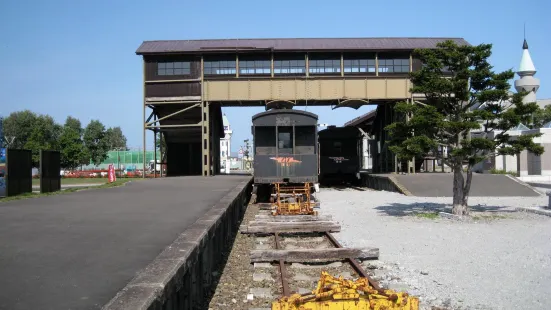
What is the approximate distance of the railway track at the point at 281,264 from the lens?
607cm

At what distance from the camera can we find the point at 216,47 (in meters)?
31.1

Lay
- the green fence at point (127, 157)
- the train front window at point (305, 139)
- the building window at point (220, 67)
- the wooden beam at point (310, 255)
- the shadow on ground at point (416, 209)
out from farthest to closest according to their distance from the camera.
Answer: the green fence at point (127, 157), the building window at point (220, 67), the train front window at point (305, 139), the shadow on ground at point (416, 209), the wooden beam at point (310, 255)

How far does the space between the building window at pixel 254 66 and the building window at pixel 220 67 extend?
66 centimetres

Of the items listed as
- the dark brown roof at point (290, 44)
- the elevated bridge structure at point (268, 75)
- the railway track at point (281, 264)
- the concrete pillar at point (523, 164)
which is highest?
the dark brown roof at point (290, 44)

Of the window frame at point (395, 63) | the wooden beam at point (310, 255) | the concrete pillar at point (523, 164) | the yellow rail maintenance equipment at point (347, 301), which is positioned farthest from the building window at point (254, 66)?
the yellow rail maintenance equipment at point (347, 301)

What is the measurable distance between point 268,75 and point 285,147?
13489 mm

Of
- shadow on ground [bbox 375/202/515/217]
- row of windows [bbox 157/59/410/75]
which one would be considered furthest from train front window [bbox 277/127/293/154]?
row of windows [bbox 157/59/410/75]

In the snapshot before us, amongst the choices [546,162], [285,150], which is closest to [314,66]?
[285,150]

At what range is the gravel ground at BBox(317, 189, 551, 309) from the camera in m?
5.71

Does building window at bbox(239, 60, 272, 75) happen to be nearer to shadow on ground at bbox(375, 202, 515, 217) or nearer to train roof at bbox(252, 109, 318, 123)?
train roof at bbox(252, 109, 318, 123)

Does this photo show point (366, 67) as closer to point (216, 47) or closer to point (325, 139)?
point (325, 139)

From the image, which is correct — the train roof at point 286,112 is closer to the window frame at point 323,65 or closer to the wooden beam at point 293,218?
the wooden beam at point 293,218

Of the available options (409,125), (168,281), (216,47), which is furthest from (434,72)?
(216,47)

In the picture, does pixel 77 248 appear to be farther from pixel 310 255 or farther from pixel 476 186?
pixel 476 186
